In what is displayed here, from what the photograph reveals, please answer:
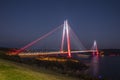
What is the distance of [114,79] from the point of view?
4075 centimetres

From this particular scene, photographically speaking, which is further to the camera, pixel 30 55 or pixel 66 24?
pixel 66 24

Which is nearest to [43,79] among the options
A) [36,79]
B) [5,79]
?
[36,79]

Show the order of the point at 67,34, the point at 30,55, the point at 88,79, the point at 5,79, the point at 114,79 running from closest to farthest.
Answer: the point at 5,79 → the point at 88,79 → the point at 114,79 → the point at 30,55 → the point at 67,34

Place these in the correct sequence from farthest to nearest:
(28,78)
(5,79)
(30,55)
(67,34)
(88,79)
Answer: (67,34), (30,55), (88,79), (28,78), (5,79)

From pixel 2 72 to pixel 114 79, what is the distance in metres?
33.8

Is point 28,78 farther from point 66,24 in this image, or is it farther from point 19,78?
point 66,24

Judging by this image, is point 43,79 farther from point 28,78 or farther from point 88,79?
point 88,79

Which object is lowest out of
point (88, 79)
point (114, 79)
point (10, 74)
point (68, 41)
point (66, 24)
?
point (114, 79)

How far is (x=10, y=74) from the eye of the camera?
963 centimetres

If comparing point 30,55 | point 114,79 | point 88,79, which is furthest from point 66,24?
point 88,79

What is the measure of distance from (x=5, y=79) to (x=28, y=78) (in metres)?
1.08

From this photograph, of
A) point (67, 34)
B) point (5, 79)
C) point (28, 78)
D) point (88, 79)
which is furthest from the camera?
point (67, 34)

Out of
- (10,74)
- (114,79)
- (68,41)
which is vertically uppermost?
(68,41)

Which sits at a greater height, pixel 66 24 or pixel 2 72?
pixel 66 24
